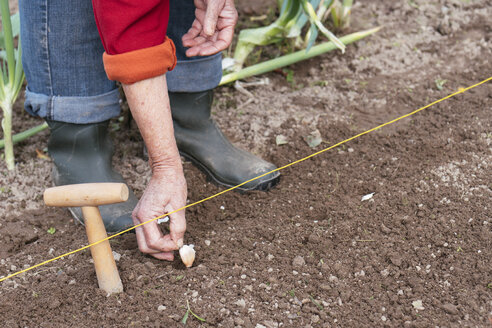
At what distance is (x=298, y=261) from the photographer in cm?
124

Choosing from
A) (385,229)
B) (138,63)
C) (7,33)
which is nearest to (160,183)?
(138,63)

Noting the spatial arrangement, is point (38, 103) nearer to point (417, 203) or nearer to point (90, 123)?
point (90, 123)

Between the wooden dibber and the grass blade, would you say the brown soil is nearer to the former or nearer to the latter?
the wooden dibber

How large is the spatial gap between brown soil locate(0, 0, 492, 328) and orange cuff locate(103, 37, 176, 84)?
0.45 meters

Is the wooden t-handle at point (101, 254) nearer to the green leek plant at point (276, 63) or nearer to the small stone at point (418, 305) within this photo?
the small stone at point (418, 305)

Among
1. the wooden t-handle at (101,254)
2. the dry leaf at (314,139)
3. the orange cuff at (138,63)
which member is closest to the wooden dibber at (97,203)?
the wooden t-handle at (101,254)

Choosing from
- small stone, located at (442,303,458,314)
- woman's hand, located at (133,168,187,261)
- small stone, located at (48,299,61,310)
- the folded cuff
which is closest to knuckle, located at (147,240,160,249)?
woman's hand, located at (133,168,187,261)

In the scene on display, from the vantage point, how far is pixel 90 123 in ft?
4.64

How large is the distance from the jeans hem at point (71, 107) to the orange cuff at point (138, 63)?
1.13 feet

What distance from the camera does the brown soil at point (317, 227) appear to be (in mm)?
1144

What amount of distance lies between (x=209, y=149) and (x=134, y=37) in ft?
1.91

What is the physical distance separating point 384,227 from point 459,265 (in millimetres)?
190

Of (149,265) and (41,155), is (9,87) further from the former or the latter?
(149,265)

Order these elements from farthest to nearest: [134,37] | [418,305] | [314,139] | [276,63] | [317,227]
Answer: [276,63] → [314,139] → [317,227] → [418,305] → [134,37]
